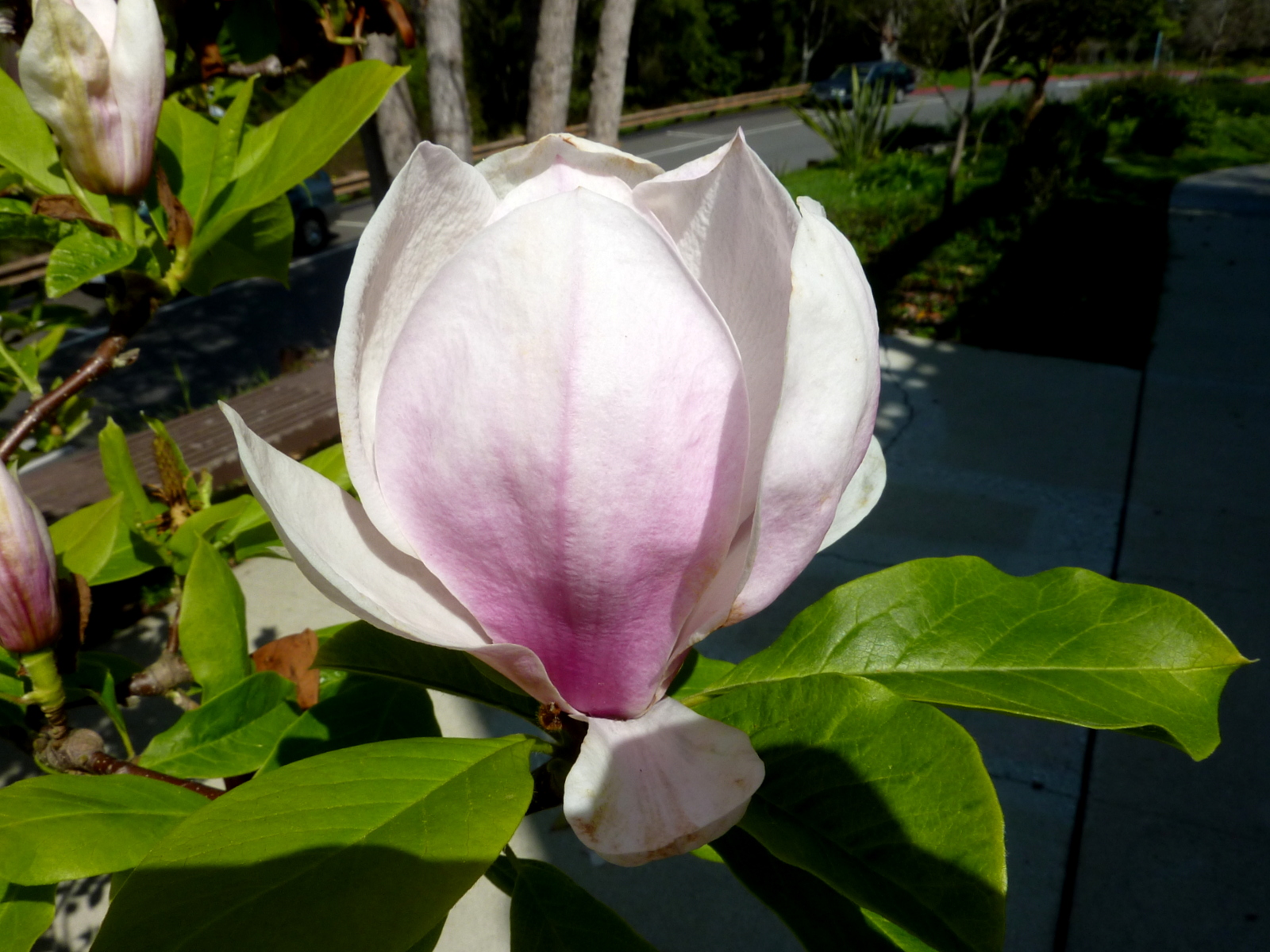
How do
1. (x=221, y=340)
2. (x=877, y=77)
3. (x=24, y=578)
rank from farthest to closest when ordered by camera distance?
(x=877, y=77) → (x=221, y=340) → (x=24, y=578)

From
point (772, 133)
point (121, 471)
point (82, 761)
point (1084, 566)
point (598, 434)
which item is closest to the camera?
point (598, 434)

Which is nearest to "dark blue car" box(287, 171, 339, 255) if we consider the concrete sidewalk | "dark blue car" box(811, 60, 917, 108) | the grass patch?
the grass patch

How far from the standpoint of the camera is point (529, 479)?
0.44 metres

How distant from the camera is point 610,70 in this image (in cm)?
285

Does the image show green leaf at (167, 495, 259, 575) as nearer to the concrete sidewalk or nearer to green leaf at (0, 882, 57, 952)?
green leaf at (0, 882, 57, 952)

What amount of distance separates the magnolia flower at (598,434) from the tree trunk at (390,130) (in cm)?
200

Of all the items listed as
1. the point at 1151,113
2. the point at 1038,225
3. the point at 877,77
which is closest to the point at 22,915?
the point at 1038,225

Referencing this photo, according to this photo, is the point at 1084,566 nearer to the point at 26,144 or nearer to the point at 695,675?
the point at 695,675

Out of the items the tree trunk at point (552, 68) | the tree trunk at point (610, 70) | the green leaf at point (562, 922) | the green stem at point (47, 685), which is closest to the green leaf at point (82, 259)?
the green stem at point (47, 685)

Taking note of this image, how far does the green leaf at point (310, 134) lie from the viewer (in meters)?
0.82

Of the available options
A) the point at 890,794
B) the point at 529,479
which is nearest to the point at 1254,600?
the point at 890,794

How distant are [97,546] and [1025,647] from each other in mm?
851

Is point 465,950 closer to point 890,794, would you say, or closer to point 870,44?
point 890,794

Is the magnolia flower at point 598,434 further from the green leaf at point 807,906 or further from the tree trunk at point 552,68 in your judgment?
the tree trunk at point 552,68
